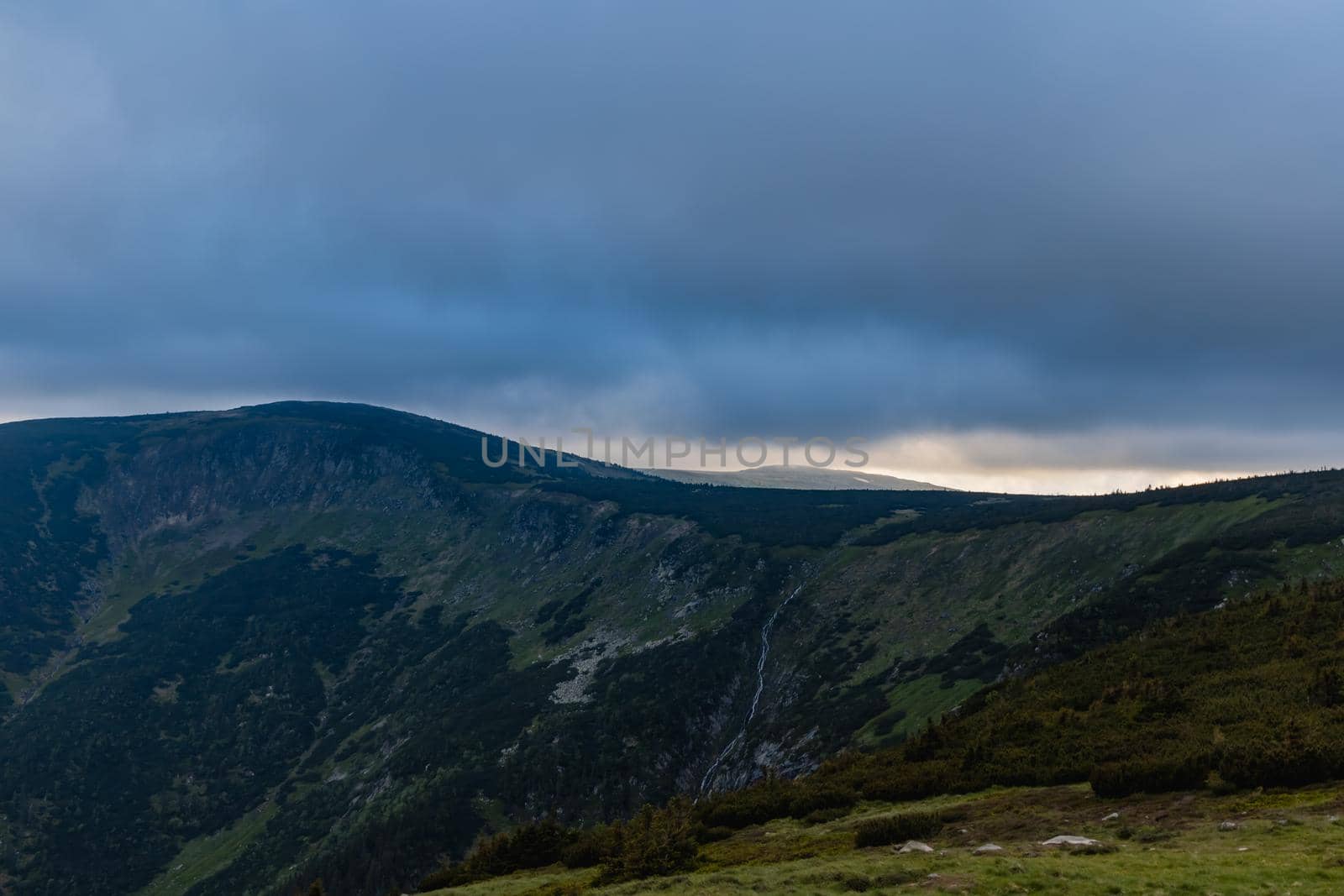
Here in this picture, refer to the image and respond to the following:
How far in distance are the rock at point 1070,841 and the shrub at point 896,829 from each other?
352 centimetres

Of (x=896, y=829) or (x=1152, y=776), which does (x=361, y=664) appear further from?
(x=1152, y=776)

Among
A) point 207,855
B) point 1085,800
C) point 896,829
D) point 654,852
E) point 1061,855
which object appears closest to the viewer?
point 1061,855

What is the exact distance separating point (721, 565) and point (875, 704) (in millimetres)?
47142

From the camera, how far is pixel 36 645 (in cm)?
12681

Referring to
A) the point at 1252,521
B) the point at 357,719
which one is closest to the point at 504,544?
the point at 357,719

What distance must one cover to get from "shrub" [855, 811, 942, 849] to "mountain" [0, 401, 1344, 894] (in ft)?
109

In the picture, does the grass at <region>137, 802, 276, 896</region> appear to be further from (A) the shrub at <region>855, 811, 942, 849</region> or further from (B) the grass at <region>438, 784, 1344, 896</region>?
(A) the shrub at <region>855, 811, 942, 849</region>

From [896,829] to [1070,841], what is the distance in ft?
16.1

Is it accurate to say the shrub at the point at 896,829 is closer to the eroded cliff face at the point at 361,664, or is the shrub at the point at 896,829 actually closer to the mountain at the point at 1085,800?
the mountain at the point at 1085,800

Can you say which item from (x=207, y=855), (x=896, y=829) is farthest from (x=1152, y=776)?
(x=207, y=855)

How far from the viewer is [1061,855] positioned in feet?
55.3

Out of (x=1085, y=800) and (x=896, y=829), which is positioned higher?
(x=1085, y=800)

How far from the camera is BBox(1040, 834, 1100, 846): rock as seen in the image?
17516 mm

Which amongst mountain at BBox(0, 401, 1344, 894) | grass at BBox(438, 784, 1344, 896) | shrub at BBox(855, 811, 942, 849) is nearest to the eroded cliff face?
mountain at BBox(0, 401, 1344, 894)
